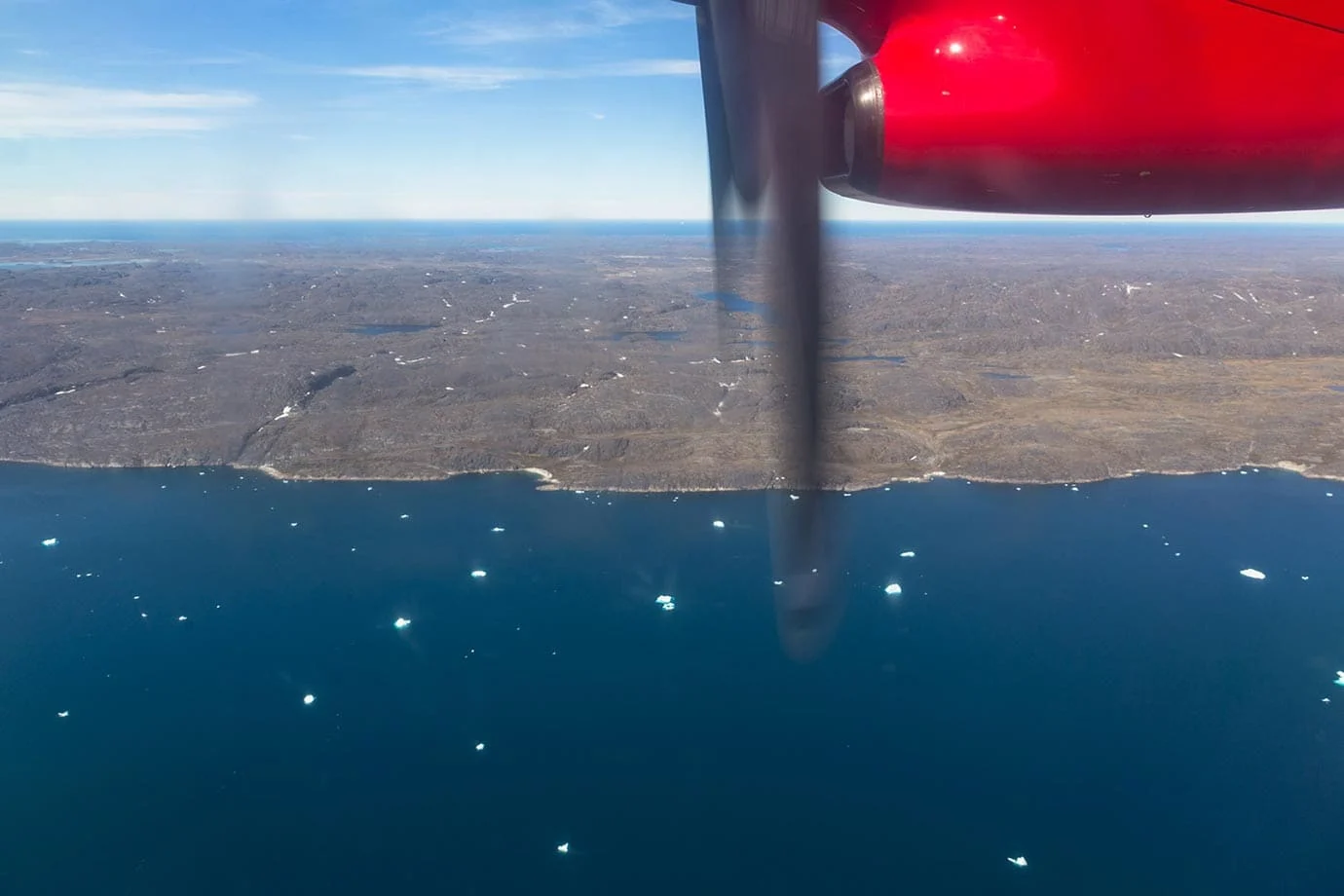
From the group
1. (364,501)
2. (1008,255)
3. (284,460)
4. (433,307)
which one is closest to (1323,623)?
(364,501)

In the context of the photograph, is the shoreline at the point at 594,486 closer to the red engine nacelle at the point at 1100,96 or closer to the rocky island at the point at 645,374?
the rocky island at the point at 645,374

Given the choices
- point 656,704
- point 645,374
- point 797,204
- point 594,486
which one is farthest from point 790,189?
Result: point 645,374

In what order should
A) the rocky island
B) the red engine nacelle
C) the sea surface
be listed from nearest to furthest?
the red engine nacelle → the sea surface → the rocky island

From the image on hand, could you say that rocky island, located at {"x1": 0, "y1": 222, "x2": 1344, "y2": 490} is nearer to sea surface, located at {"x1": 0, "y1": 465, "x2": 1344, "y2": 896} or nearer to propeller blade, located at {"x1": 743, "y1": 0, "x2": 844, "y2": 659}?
propeller blade, located at {"x1": 743, "y1": 0, "x2": 844, "y2": 659}

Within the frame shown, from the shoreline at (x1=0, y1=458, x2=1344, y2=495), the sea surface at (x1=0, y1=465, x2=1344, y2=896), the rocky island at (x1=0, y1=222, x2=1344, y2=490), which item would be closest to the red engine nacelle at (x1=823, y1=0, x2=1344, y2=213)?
the rocky island at (x1=0, y1=222, x2=1344, y2=490)

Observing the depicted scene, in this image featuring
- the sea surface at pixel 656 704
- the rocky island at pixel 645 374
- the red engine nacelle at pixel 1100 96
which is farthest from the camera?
the rocky island at pixel 645 374

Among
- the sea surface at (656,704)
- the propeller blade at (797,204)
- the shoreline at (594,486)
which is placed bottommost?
the sea surface at (656,704)

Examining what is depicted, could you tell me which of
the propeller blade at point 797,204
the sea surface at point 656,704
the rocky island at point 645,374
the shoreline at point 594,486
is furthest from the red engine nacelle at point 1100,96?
the shoreline at point 594,486

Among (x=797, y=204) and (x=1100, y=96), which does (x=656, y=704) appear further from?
(x=1100, y=96)
